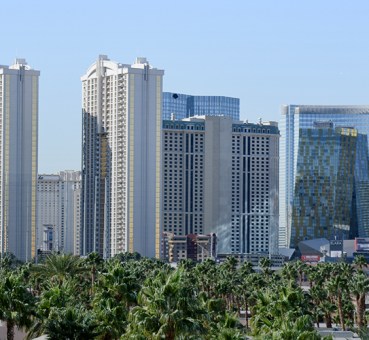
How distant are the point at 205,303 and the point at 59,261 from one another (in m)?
12.5

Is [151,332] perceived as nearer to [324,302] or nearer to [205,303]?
[205,303]

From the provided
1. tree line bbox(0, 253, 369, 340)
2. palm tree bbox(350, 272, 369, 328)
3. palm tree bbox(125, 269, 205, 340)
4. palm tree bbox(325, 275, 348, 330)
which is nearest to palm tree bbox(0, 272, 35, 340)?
tree line bbox(0, 253, 369, 340)

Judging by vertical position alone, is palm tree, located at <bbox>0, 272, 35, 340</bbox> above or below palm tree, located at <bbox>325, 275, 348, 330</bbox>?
above

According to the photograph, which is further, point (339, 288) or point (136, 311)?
point (339, 288)

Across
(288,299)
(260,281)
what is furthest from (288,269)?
(288,299)

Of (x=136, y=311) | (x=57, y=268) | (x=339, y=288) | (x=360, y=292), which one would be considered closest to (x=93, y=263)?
(x=339, y=288)

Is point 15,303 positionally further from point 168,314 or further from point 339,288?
point 339,288

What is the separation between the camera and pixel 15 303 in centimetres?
6172

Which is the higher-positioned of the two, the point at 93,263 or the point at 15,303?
the point at 15,303

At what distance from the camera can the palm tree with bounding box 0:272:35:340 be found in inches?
2431

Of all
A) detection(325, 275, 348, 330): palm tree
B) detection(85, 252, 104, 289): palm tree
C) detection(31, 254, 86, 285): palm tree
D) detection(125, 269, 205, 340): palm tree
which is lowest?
detection(325, 275, 348, 330): palm tree

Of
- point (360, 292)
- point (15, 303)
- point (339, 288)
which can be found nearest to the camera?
point (15, 303)

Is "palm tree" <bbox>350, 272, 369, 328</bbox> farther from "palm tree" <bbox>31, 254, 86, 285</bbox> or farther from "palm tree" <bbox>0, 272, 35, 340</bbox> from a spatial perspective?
"palm tree" <bbox>0, 272, 35, 340</bbox>

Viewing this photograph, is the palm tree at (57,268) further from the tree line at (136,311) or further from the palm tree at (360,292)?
the palm tree at (360,292)
